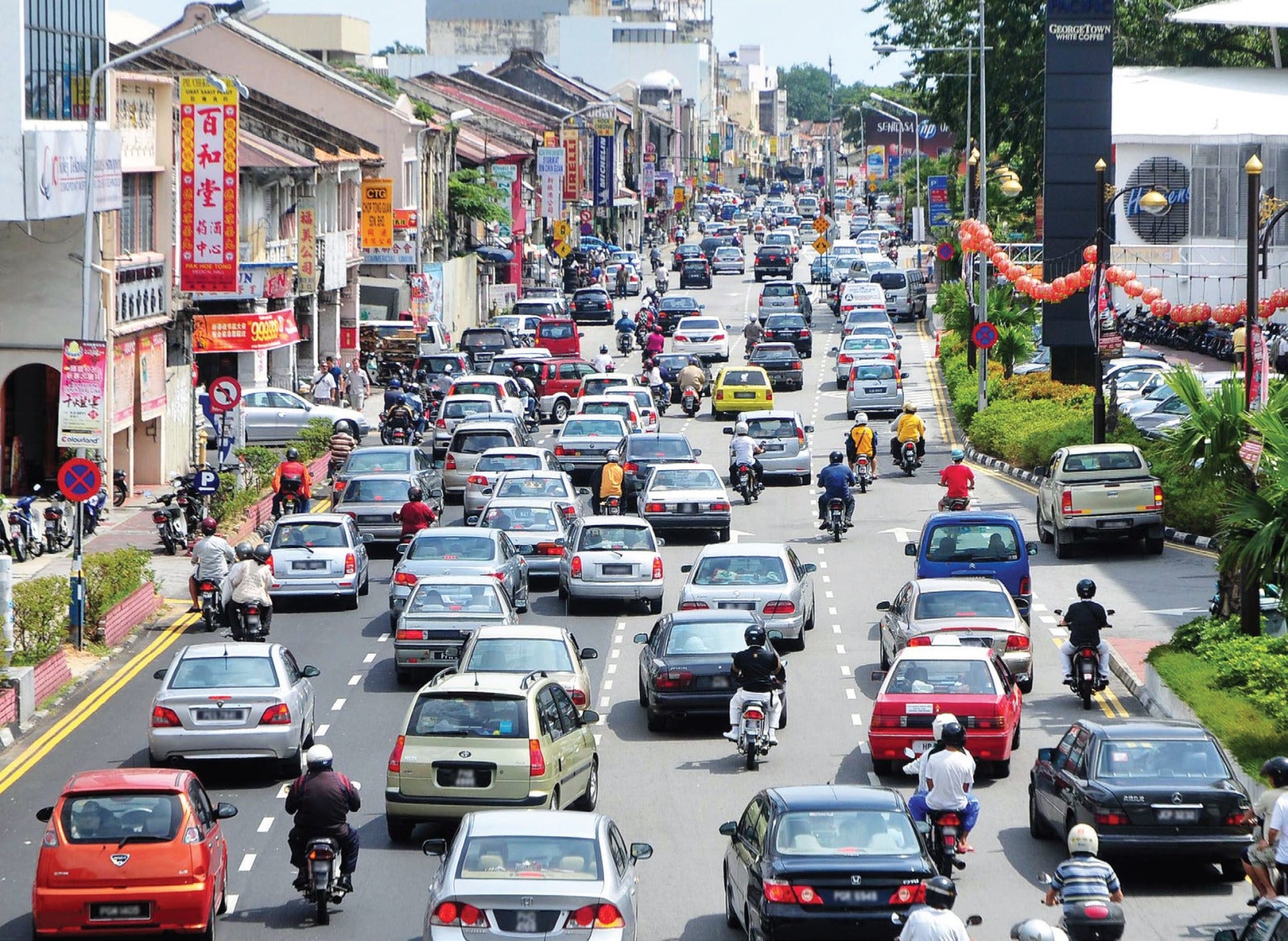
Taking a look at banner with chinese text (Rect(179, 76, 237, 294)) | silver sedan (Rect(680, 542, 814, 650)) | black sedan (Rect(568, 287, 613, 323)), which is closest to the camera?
silver sedan (Rect(680, 542, 814, 650))

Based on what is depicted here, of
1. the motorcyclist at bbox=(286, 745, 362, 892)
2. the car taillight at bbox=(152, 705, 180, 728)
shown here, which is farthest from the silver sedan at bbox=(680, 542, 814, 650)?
the motorcyclist at bbox=(286, 745, 362, 892)

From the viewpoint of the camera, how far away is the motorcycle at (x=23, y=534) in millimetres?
33844

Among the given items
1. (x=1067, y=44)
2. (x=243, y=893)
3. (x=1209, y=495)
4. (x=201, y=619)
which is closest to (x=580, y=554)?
(x=201, y=619)

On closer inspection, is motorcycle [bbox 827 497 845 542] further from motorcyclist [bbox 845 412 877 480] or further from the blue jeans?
the blue jeans

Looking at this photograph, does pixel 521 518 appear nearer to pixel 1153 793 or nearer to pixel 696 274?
pixel 1153 793

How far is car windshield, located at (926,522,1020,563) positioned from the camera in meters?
28.4

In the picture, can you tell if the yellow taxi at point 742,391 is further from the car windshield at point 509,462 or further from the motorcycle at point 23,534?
the motorcycle at point 23,534

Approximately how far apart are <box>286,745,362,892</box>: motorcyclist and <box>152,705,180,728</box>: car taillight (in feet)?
14.5

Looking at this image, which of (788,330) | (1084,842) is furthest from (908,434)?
(1084,842)

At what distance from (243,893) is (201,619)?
44.0 feet

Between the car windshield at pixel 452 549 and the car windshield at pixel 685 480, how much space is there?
260 inches

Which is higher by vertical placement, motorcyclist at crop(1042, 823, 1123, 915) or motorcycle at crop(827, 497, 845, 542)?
motorcycle at crop(827, 497, 845, 542)

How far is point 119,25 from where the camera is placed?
78125 mm

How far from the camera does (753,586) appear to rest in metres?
27.4
